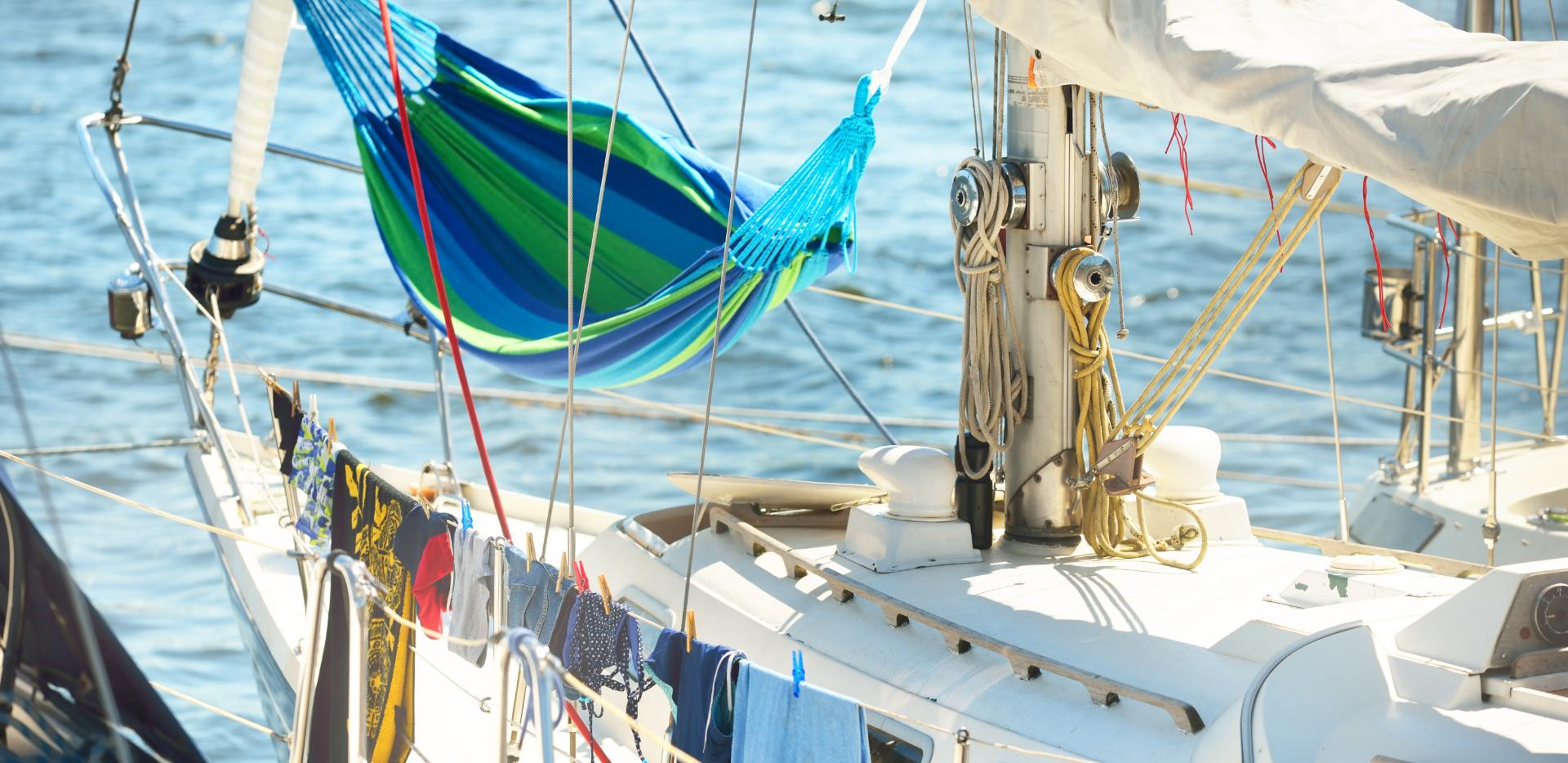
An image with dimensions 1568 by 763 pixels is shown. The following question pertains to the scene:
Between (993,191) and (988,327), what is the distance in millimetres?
360

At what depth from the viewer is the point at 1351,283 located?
1380 centimetres

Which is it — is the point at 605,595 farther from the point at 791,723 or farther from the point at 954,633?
the point at 954,633

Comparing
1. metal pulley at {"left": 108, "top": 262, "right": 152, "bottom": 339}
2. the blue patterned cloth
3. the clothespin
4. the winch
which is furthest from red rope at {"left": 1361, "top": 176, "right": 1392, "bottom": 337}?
metal pulley at {"left": 108, "top": 262, "right": 152, "bottom": 339}

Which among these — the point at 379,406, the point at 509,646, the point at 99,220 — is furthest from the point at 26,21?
the point at 509,646

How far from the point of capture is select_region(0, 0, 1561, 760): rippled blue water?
10172 millimetres

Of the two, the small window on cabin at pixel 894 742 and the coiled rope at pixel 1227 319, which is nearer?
the small window on cabin at pixel 894 742

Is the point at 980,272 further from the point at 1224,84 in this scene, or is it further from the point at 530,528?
the point at 530,528

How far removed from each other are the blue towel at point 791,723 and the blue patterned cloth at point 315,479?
173 cm

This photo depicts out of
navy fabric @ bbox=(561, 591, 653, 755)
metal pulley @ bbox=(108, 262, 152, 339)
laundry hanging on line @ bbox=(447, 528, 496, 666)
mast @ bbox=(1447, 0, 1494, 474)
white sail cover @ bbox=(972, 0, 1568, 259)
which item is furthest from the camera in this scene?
mast @ bbox=(1447, 0, 1494, 474)

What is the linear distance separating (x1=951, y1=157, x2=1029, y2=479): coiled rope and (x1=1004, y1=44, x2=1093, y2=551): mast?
0.04 meters

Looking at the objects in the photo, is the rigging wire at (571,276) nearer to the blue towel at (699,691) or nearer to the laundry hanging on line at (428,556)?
the laundry hanging on line at (428,556)

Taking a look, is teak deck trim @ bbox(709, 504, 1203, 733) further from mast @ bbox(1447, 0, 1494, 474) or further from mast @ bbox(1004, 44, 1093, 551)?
mast @ bbox(1447, 0, 1494, 474)

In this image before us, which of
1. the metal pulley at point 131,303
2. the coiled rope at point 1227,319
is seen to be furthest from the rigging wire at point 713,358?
the metal pulley at point 131,303

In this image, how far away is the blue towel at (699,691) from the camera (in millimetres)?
3414
